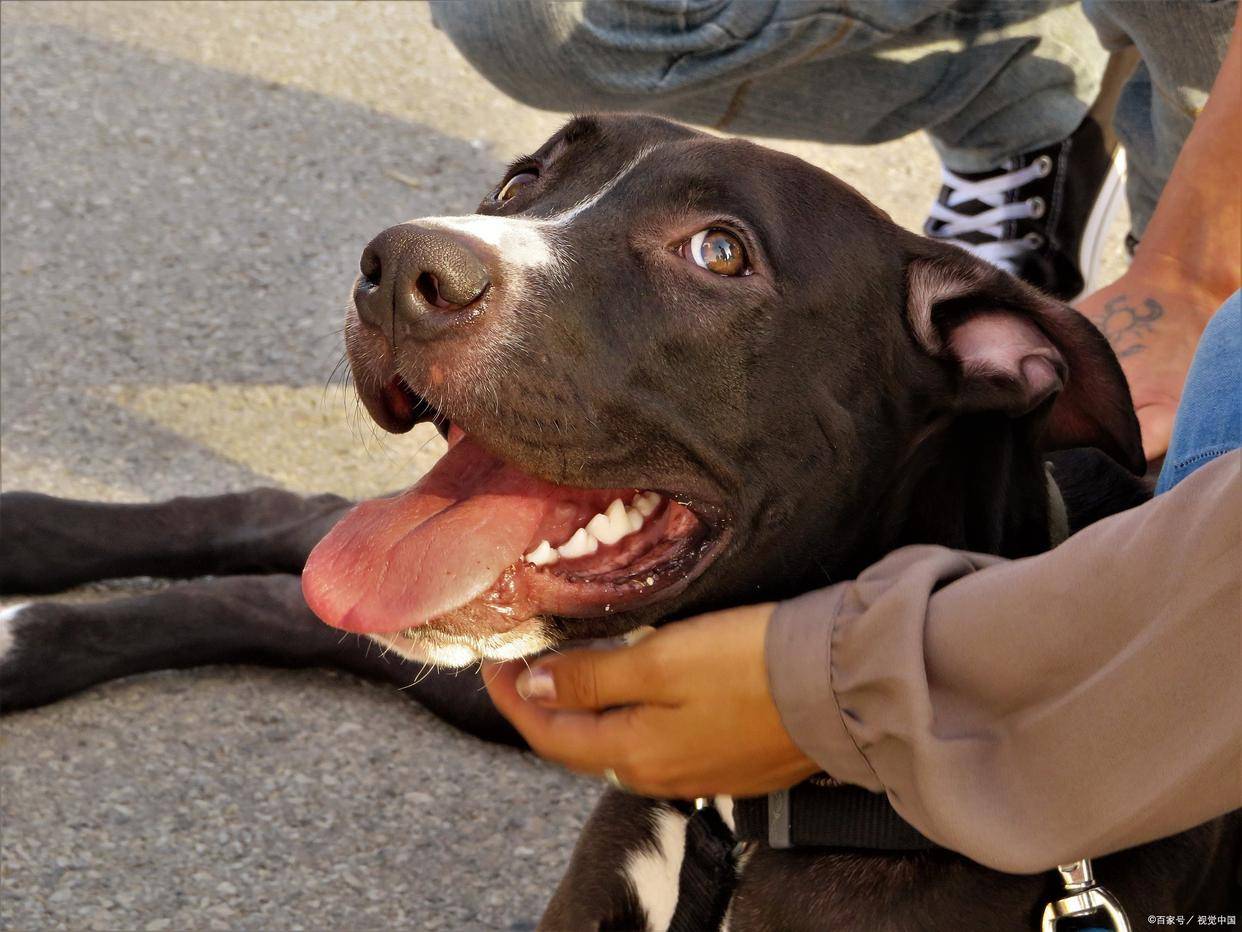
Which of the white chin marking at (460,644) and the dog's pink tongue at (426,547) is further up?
the dog's pink tongue at (426,547)

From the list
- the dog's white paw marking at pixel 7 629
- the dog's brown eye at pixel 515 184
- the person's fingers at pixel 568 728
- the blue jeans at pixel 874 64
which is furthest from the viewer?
the blue jeans at pixel 874 64

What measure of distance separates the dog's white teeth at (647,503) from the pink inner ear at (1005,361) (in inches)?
20.9

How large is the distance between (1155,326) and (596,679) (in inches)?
70.3

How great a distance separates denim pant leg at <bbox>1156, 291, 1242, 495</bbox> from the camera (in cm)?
266

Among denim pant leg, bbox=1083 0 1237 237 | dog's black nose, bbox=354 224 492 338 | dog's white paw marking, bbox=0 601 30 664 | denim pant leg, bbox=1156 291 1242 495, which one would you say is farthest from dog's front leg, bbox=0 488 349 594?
denim pant leg, bbox=1083 0 1237 237

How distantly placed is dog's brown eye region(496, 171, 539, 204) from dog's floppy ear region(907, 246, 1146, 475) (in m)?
0.71

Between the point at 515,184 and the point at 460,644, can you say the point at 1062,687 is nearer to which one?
the point at 460,644

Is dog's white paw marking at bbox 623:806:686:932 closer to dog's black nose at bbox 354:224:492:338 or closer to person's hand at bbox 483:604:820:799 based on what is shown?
person's hand at bbox 483:604:820:799

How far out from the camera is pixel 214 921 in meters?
2.88

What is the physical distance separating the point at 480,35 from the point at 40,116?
2.40 meters

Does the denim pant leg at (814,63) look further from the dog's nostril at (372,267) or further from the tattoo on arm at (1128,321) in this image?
the dog's nostril at (372,267)

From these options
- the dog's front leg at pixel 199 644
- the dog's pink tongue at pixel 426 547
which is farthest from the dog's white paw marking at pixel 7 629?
the dog's pink tongue at pixel 426 547

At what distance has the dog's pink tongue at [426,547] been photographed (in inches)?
91.1

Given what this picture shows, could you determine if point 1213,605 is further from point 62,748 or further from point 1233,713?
point 62,748
